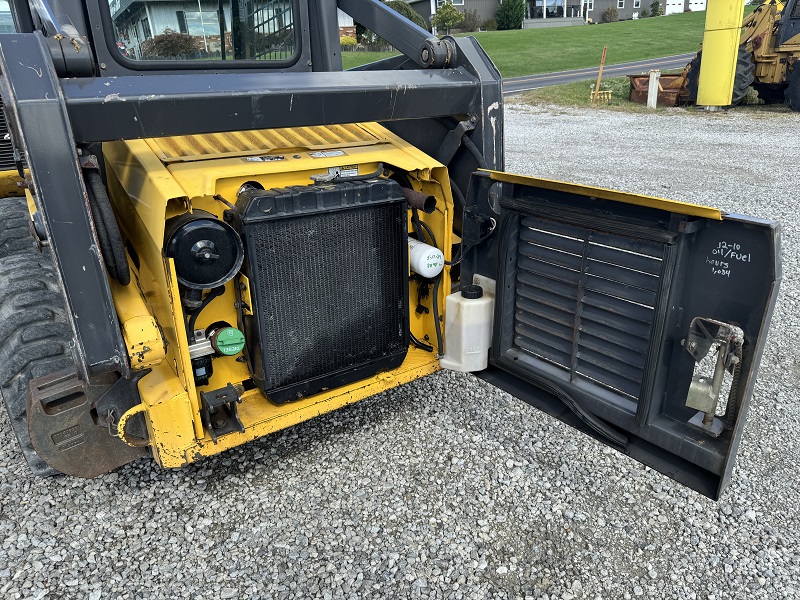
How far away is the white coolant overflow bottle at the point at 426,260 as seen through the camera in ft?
9.61

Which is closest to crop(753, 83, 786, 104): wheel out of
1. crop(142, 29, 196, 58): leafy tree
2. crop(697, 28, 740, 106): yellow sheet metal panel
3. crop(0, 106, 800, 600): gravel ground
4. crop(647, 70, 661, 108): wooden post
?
crop(697, 28, 740, 106): yellow sheet metal panel

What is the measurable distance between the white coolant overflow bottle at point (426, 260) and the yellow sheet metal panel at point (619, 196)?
460 mm

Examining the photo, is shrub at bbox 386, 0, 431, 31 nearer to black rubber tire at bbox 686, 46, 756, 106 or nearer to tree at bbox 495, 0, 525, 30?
black rubber tire at bbox 686, 46, 756, 106

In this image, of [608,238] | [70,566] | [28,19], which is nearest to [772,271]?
[608,238]

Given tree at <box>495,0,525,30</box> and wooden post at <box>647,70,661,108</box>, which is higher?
tree at <box>495,0,525,30</box>

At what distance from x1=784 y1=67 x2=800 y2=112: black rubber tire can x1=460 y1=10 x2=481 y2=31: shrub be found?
37.7 m

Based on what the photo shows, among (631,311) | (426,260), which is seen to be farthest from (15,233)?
(631,311)

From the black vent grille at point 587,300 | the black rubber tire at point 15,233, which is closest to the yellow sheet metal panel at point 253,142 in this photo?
the black vent grille at point 587,300

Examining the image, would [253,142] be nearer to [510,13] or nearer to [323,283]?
[323,283]

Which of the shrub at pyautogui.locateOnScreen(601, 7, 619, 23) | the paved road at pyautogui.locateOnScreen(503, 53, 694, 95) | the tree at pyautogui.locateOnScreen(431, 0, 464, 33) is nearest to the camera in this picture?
the paved road at pyautogui.locateOnScreen(503, 53, 694, 95)

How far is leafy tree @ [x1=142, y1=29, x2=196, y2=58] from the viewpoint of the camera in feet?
9.13

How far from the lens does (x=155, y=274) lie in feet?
8.06

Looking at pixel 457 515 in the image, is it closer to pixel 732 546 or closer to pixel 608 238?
pixel 732 546

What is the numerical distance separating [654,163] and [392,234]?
8.04 metres
